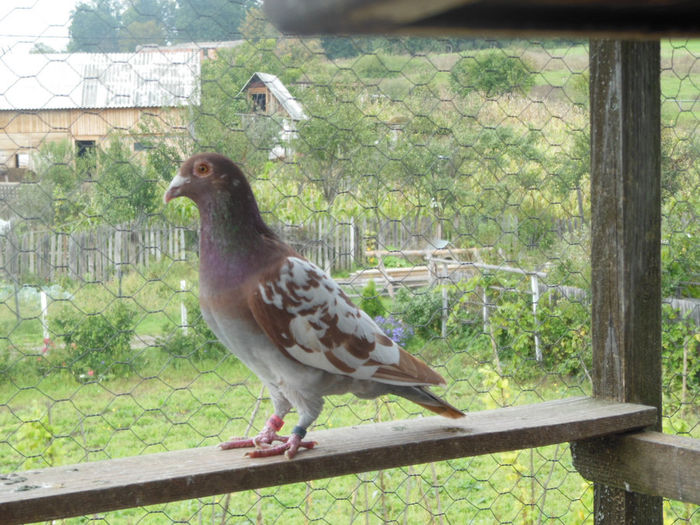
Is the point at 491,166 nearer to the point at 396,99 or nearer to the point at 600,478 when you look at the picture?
the point at 396,99

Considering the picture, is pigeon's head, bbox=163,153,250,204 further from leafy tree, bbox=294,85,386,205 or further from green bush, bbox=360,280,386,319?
green bush, bbox=360,280,386,319

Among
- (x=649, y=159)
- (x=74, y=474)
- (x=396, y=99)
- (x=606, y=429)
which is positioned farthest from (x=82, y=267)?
(x=649, y=159)

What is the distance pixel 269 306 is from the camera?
116 centimetres

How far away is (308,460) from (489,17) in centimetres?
102

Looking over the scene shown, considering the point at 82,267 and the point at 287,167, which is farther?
the point at 287,167

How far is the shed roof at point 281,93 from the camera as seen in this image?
61.7 inches

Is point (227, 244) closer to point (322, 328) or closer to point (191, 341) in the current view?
point (322, 328)

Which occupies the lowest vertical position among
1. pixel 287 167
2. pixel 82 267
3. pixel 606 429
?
pixel 606 429

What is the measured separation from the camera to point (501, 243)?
A: 212 centimetres

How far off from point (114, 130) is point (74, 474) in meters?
0.63

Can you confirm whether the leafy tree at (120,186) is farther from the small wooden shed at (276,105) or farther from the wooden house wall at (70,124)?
the small wooden shed at (276,105)

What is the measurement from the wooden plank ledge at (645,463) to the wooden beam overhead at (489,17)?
128cm

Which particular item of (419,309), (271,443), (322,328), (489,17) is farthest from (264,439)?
(489,17)

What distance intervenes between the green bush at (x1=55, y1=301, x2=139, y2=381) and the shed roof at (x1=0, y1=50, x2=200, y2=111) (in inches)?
17.7
